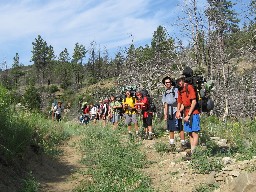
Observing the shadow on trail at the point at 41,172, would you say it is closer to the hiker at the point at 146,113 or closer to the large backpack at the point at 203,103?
the hiker at the point at 146,113

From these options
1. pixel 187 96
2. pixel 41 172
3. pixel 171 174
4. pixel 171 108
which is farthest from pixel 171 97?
pixel 41 172

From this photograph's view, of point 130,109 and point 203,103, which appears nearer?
point 203,103

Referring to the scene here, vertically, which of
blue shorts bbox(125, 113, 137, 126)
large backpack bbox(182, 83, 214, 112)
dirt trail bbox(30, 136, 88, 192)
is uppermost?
large backpack bbox(182, 83, 214, 112)

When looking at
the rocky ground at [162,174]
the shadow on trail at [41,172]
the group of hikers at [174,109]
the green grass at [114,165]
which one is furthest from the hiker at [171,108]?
the shadow on trail at [41,172]

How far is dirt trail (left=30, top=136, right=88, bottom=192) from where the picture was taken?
710cm

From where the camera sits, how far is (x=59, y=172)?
8234mm

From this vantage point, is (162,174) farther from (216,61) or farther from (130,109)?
(216,61)

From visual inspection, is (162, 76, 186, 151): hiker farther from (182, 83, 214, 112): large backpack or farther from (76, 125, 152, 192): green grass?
(182, 83, 214, 112): large backpack

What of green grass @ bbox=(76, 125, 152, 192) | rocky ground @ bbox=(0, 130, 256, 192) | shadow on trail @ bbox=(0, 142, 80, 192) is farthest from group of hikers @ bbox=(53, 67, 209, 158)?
shadow on trail @ bbox=(0, 142, 80, 192)

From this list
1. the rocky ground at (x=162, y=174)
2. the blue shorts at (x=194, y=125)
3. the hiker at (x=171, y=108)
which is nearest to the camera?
the rocky ground at (x=162, y=174)

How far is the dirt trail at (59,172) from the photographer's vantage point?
7.10 metres

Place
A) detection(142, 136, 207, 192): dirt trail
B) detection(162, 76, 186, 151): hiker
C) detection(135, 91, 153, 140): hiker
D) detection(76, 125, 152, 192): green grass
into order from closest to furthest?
detection(142, 136, 207, 192): dirt trail → detection(76, 125, 152, 192): green grass → detection(162, 76, 186, 151): hiker → detection(135, 91, 153, 140): hiker

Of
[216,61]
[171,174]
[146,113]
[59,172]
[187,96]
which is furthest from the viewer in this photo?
[216,61]

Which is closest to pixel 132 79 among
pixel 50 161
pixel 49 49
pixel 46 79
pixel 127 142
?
pixel 127 142
